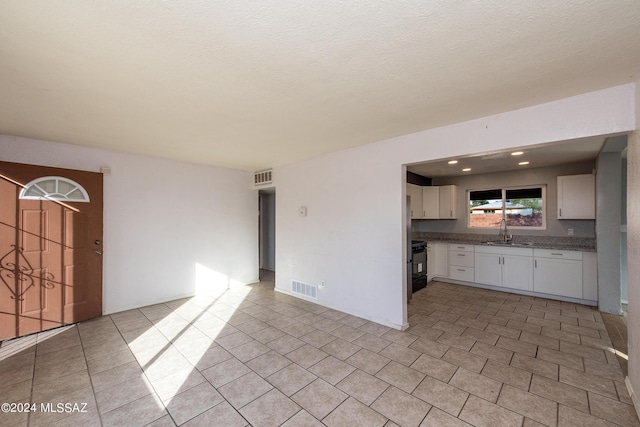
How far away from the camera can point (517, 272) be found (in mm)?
4699

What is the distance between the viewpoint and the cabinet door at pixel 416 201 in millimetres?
5541

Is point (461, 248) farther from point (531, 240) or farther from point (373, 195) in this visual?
point (373, 195)

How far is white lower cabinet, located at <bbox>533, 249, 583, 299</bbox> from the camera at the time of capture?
4.18m

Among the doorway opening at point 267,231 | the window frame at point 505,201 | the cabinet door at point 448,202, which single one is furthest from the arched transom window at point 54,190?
the window frame at point 505,201

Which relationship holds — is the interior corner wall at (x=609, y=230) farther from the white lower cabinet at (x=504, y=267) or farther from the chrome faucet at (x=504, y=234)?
the chrome faucet at (x=504, y=234)

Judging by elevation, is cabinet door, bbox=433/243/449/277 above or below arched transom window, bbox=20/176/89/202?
below

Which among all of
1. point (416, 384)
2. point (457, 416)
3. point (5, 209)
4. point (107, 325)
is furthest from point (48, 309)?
point (457, 416)

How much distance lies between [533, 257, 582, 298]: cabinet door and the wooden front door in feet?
22.9

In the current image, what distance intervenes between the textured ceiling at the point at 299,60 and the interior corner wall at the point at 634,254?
0.50 m

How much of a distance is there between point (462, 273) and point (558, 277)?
1462 mm

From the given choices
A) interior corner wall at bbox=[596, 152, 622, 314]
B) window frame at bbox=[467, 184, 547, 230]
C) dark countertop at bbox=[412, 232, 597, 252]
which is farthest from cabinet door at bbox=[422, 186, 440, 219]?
interior corner wall at bbox=[596, 152, 622, 314]

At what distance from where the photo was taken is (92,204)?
367 centimetres

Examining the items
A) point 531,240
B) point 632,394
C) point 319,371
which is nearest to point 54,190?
point 319,371

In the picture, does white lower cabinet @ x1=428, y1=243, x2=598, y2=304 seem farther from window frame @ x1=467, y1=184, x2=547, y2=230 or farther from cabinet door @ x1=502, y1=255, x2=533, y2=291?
window frame @ x1=467, y1=184, x2=547, y2=230
